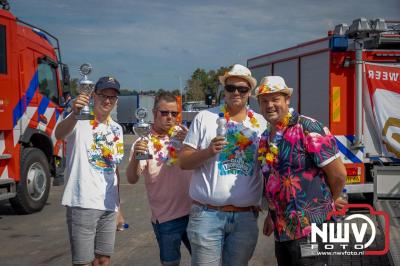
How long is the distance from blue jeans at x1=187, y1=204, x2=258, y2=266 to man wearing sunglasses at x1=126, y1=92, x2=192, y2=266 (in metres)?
0.44

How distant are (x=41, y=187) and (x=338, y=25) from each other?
5.82 meters

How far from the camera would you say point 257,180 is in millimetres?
3164

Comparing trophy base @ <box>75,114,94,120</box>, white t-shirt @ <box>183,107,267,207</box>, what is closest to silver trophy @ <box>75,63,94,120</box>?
trophy base @ <box>75,114,94,120</box>

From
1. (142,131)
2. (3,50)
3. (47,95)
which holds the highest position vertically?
(3,50)

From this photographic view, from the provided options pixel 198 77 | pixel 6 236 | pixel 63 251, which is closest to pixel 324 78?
pixel 63 251

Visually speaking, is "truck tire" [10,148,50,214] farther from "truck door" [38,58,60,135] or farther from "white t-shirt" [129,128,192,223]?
"white t-shirt" [129,128,192,223]

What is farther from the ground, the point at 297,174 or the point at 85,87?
the point at 85,87

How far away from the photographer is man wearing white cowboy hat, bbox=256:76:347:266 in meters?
2.88

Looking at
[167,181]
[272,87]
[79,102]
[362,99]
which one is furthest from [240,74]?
[362,99]

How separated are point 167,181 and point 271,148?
0.97 meters

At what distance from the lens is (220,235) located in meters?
3.07

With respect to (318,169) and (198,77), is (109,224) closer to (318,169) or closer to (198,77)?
(318,169)

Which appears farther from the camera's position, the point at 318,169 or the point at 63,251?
the point at 63,251

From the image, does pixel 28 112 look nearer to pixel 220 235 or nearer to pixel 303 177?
pixel 220 235
